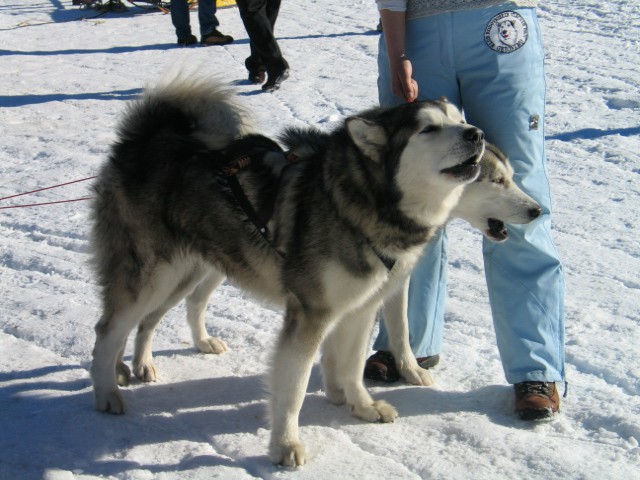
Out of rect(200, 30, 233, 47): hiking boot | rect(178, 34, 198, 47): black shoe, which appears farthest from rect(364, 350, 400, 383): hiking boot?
rect(178, 34, 198, 47): black shoe

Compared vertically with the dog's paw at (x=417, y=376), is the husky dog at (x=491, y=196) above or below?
above

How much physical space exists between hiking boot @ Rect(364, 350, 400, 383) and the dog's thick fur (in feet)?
0.32

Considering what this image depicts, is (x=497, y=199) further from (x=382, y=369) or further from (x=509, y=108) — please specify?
(x=382, y=369)

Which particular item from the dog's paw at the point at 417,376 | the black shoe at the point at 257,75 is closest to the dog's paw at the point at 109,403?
the dog's paw at the point at 417,376

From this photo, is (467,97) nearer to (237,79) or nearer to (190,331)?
(190,331)

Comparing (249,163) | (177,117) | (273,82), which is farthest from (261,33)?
(249,163)

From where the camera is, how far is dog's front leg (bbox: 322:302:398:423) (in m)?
3.11

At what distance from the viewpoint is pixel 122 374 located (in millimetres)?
3408

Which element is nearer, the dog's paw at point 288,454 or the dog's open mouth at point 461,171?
the dog's open mouth at point 461,171

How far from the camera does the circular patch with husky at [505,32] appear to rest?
2.97 metres

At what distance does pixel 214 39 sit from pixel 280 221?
7.35 meters

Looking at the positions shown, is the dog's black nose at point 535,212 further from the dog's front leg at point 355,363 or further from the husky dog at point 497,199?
the dog's front leg at point 355,363

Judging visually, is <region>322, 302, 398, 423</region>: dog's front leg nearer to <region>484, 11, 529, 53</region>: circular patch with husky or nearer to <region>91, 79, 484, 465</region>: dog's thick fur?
<region>91, 79, 484, 465</region>: dog's thick fur

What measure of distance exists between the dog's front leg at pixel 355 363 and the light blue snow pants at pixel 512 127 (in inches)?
20.9
